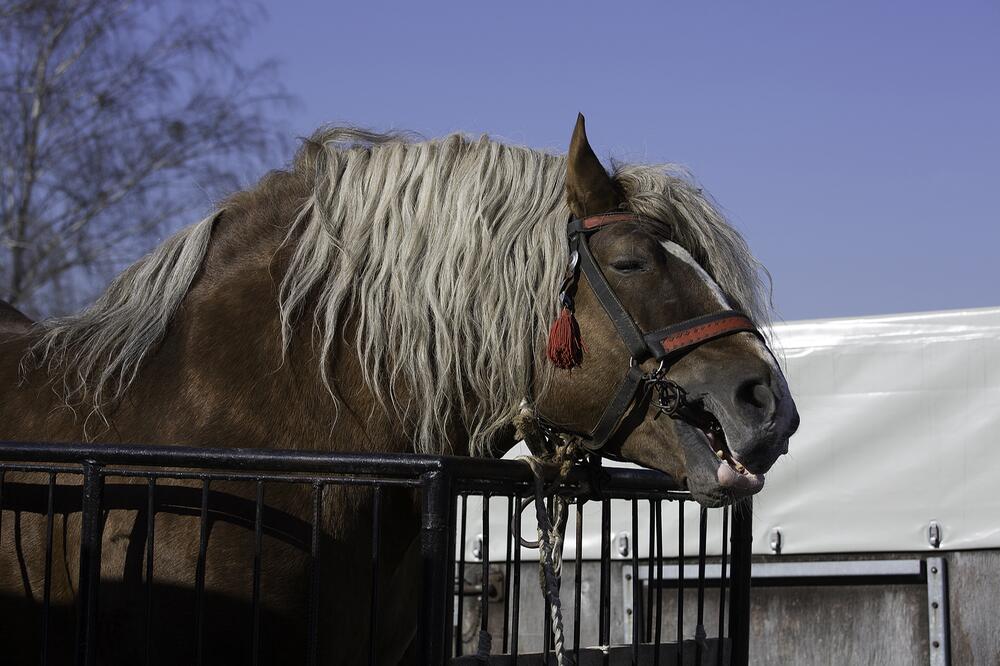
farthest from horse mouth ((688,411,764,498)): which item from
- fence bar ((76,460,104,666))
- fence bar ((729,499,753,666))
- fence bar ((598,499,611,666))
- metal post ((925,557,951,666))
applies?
metal post ((925,557,951,666))

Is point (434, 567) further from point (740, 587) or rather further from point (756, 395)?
point (740, 587)

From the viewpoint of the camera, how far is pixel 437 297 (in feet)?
8.91

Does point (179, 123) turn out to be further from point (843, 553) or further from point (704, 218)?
point (704, 218)

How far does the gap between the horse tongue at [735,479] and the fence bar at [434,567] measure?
2.22ft

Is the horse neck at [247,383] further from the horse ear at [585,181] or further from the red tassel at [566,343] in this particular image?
the horse ear at [585,181]

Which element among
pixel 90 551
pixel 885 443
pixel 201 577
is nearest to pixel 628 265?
pixel 201 577

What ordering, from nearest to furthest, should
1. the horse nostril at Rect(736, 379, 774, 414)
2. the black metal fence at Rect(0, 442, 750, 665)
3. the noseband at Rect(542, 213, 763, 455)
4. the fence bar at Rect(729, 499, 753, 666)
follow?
the black metal fence at Rect(0, 442, 750, 665)
the horse nostril at Rect(736, 379, 774, 414)
the noseband at Rect(542, 213, 763, 455)
the fence bar at Rect(729, 499, 753, 666)

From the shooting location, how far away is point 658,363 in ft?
8.36

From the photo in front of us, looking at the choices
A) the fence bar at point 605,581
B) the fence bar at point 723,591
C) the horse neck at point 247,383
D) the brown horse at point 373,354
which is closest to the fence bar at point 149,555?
the brown horse at point 373,354

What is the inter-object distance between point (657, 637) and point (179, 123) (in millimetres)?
14559

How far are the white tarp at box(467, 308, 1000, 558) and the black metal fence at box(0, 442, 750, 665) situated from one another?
2.08 meters

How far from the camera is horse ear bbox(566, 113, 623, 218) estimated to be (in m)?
2.73

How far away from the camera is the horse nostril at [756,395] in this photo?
242 cm

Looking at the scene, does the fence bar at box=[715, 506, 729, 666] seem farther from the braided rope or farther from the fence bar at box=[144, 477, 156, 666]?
the fence bar at box=[144, 477, 156, 666]
